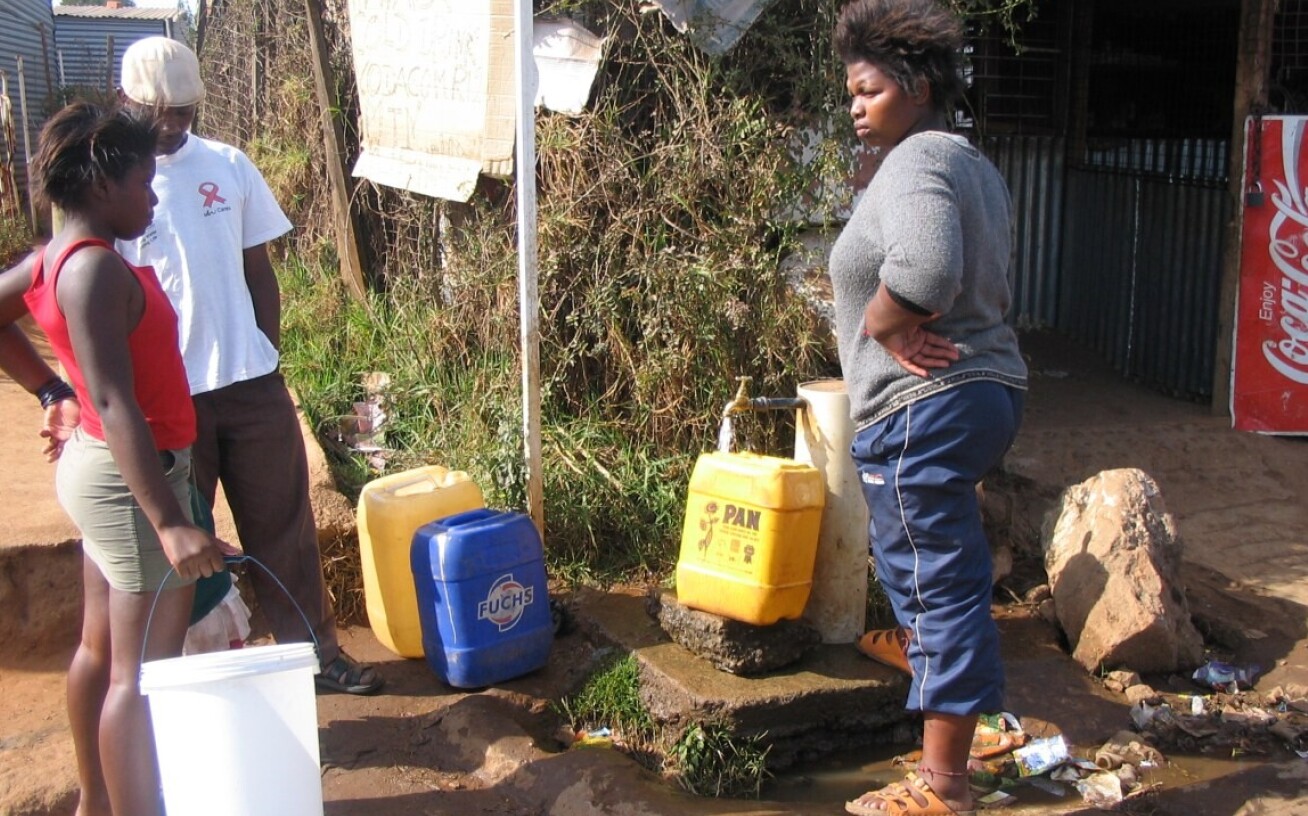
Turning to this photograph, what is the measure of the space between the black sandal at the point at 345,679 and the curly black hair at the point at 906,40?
2.43 metres

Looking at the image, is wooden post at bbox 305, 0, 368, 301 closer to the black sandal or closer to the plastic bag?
the black sandal

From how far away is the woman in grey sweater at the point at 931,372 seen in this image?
2.80 metres

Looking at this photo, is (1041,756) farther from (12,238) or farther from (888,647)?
(12,238)

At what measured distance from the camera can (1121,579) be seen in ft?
13.6

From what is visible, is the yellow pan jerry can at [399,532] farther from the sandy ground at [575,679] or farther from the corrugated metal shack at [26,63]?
the corrugated metal shack at [26,63]

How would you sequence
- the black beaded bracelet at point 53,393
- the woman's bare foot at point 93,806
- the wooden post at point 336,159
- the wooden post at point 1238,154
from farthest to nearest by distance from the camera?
the wooden post at point 336,159
the wooden post at point 1238,154
the black beaded bracelet at point 53,393
the woman's bare foot at point 93,806

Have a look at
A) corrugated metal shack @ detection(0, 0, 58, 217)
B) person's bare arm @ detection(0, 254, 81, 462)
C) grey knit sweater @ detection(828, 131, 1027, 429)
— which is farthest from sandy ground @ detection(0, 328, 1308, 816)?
corrugated metal shack @ detection(0, 0, 58, 217)

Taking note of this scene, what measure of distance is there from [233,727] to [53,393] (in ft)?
3.80

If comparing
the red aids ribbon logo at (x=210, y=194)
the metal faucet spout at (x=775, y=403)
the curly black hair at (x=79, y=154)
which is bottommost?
the metal faucet spout at (x=775, y=403)

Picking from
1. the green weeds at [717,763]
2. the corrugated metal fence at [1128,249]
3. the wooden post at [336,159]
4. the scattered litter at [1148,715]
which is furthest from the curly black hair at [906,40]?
the wooden post at [336,159]

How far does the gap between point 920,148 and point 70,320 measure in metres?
1.89

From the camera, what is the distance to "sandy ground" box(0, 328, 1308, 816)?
334 centimetres

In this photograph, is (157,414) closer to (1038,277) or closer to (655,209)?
(655,209)

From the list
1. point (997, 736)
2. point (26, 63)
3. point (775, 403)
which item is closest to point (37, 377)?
point (775, 403)
